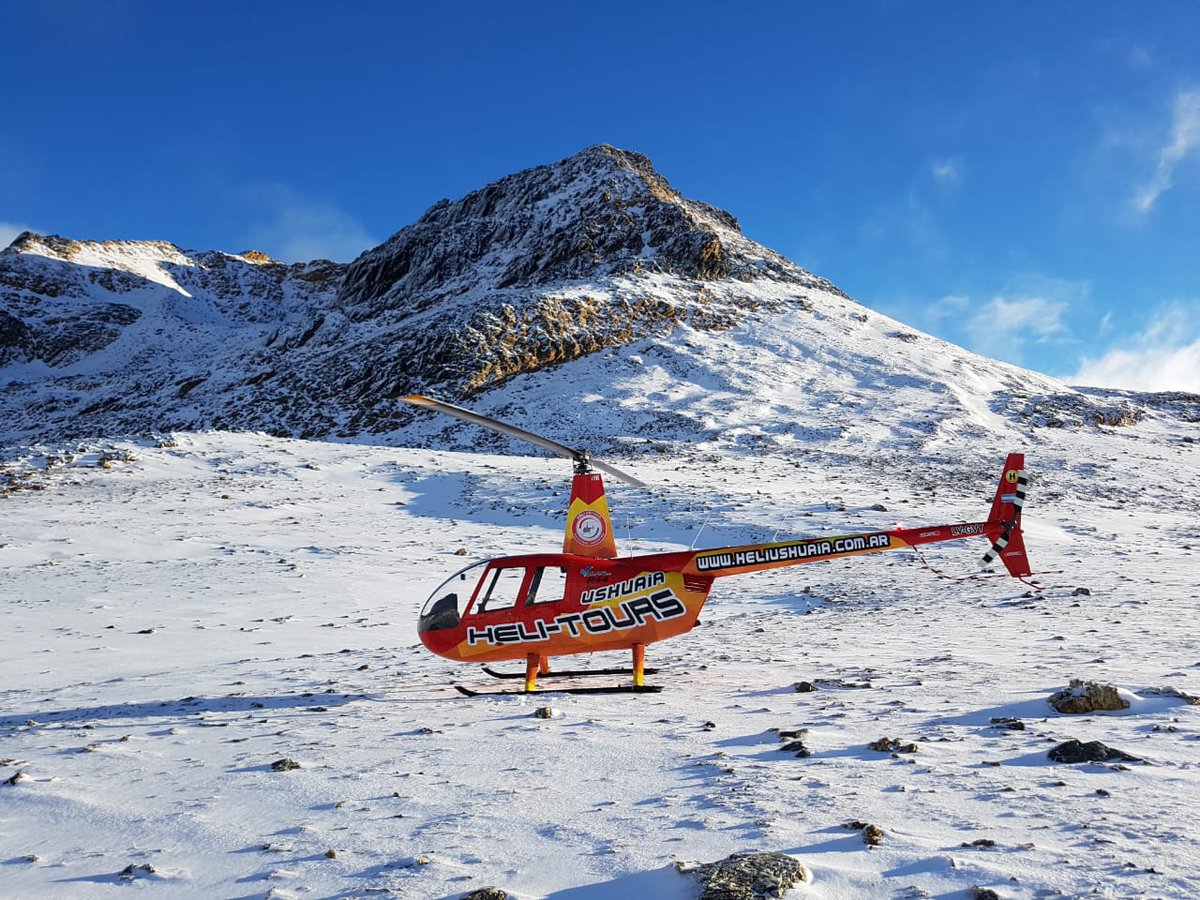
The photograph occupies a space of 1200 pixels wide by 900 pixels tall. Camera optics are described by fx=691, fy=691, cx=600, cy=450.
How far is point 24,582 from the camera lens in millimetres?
16109

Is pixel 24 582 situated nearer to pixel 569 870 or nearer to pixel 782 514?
pixel 569 870

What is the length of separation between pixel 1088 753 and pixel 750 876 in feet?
11.8

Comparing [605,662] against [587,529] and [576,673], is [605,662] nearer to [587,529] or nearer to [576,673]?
[576,673]

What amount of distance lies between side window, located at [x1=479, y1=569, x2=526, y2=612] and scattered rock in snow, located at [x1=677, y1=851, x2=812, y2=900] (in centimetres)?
586

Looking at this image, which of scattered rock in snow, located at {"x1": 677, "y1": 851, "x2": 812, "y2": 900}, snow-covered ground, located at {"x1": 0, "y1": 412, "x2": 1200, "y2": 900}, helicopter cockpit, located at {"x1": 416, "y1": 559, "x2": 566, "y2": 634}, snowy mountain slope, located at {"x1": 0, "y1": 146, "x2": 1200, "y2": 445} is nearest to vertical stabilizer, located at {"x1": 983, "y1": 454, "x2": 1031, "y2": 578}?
snow-covered ground, located at {"x1": 0, "y1": 412, "x2": 1200, "y2": 900}

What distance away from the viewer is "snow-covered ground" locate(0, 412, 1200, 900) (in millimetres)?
4379

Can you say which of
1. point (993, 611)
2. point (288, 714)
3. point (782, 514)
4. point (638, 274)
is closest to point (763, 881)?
point (288, 714)

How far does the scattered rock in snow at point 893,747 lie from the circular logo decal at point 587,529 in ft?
15.5

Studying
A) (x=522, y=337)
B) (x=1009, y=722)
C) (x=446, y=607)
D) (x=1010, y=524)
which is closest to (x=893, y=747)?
(x=1009, y=722)

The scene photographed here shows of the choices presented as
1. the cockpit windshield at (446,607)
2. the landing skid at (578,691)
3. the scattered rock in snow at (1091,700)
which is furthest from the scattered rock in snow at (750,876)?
the cockpit windshield at (446,607)

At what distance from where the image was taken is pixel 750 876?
3930 millimetres

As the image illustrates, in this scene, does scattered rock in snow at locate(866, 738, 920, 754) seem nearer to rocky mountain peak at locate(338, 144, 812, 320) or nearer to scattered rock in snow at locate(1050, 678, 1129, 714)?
scattered rock in snow at locate(1050, 678, 1129, 714)

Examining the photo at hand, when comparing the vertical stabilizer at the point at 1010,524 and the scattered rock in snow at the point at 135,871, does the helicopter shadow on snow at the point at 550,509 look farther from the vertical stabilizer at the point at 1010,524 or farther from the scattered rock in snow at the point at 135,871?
the scattered rock in snow at the point at 135,871

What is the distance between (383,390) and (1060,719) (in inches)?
Result: 2074
